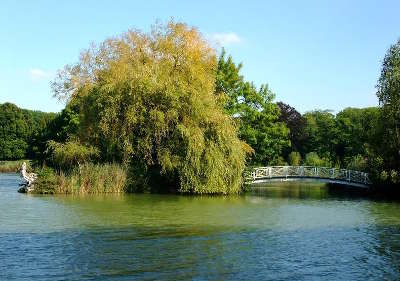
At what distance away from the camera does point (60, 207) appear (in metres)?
25.0

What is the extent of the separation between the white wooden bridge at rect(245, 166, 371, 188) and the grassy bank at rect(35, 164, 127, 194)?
9.55 meters

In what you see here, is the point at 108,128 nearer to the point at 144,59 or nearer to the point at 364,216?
the point at 144,59

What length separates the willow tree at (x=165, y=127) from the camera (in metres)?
33.4

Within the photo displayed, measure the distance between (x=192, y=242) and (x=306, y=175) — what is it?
2488 centimetres

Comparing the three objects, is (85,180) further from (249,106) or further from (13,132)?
(13,132)

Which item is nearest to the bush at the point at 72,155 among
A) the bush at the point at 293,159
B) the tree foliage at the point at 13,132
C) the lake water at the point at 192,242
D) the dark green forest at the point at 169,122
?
the dark green forest at the point at 169,122

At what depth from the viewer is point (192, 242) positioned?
16.4 meters

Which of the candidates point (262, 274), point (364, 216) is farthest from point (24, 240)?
point (364, 216)

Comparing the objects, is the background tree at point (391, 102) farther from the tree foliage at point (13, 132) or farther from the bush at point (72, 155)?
the tree foliage at point (13, 132)

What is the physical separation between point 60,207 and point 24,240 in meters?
8.91

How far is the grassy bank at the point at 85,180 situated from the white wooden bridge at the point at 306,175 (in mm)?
9550

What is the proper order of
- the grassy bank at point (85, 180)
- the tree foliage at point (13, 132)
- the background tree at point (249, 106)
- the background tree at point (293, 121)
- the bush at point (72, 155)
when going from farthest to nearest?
the tree foliage at point (13, 132) → the background tree at point (293, 121) → the background tree at point (249, 106) → the bush at point (72, 155) → the grassy bank at point (85, 180)

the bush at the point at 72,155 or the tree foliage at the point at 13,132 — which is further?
the tree foliage at the point at 13,132

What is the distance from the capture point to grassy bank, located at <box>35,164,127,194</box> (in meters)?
32.5
